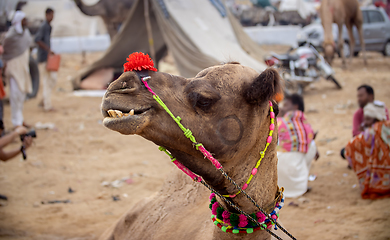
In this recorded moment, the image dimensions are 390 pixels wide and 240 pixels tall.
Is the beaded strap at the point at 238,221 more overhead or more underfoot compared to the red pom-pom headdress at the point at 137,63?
more underfoot

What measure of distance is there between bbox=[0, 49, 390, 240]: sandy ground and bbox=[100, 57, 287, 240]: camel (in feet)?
7.16

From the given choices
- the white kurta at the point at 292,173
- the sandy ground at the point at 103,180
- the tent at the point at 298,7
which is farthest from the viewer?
the tent at the point at 298,7

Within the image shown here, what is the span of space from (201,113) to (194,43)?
277 inches

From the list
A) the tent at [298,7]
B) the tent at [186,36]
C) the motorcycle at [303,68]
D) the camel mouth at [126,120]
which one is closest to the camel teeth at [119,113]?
the camel mouth at [126,120]

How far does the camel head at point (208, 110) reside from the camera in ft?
5.48

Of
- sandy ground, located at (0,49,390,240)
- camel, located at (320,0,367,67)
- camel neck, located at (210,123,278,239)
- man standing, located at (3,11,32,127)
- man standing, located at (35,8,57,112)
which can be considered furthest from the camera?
camel, located at (320,0,367,67)

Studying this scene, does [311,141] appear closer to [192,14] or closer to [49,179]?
[49,179]

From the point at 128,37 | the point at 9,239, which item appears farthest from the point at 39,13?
the point at 9,239

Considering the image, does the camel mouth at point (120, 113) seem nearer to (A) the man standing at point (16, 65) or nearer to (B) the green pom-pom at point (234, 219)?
(B) the green pom-pom at point (234, 219)

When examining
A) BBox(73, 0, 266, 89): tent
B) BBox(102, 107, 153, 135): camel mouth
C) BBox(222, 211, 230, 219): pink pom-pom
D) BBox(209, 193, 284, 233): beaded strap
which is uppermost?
BBox(102, 107, 153, 135): camel mouth

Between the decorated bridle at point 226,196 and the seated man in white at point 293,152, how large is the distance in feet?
9.29

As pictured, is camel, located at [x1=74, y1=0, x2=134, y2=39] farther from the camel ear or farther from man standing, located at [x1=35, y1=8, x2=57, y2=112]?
the camel ear

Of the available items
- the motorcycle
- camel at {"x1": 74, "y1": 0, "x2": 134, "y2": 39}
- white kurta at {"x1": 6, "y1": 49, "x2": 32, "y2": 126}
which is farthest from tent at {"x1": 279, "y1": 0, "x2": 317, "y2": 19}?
white kurta at {"x1": 6, "y1": 49, "x2": 32, "y2": 126}

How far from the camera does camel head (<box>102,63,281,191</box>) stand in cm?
167
